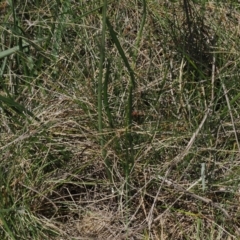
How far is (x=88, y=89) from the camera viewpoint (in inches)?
69.4

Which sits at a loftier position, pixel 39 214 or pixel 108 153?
pixel 108 153

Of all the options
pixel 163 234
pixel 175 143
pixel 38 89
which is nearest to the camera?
pixel 163 234

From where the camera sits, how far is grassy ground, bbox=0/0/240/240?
1604 mm

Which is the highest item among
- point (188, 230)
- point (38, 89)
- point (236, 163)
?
point (38, 89)

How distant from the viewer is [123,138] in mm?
1668

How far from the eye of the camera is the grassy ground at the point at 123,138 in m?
1.60

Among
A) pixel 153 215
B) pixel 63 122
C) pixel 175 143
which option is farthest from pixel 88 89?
pixel 153 215

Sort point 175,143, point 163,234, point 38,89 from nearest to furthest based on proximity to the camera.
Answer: point 163,234 → point 175,143 → point 38,89

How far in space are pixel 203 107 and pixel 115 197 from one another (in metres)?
0.36

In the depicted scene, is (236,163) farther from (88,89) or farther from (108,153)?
(88,89)

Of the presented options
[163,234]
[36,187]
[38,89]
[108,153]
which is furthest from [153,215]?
[38,89]

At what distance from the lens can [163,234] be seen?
5.22 ft

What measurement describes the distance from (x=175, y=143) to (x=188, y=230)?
0.23m

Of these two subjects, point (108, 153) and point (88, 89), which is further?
point (88, 89)
